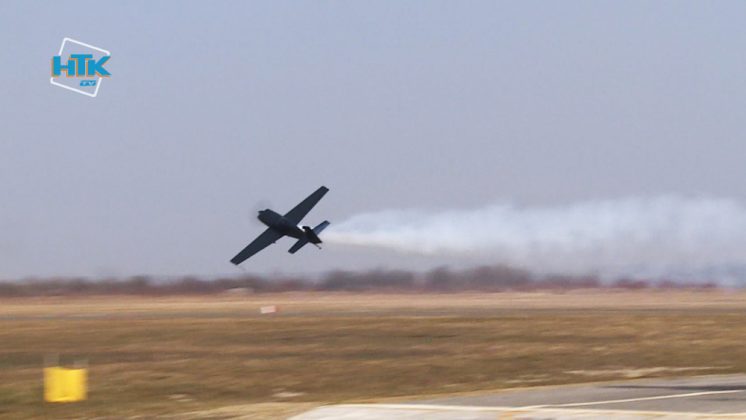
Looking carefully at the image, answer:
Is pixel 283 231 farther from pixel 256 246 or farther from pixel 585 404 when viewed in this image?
pixel 585 404

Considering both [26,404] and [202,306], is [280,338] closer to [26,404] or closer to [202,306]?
[26,404]

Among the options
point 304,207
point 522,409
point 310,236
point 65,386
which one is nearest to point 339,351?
point 310,236

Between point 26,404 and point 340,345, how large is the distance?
63.5 ft

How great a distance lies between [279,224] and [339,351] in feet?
43.8

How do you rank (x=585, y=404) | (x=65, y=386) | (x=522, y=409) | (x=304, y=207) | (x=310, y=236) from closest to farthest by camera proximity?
(x=65, y=386), (x=522, y=409), (x=585, y=404), (x=310, y=236), (x=304, y=207)

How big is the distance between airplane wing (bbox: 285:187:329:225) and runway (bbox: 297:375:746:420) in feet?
107

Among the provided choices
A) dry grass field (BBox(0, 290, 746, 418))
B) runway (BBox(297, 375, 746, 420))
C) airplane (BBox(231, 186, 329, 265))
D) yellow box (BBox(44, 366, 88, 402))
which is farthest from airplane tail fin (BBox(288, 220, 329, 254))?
yellow box (BBox(44, 366, 88, 402))

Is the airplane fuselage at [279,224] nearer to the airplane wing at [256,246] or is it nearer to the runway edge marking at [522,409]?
the airplane wing at [256,246]

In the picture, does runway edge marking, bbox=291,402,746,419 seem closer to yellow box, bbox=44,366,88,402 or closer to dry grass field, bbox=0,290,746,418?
dry grass field, bbox=0,290,746,418

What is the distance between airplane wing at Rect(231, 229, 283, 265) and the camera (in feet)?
206

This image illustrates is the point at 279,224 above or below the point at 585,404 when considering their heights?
above

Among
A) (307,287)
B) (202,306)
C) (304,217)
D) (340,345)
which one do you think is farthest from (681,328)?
(307,287)

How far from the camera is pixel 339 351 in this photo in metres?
48.2

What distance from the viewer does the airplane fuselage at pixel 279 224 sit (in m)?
59.4
